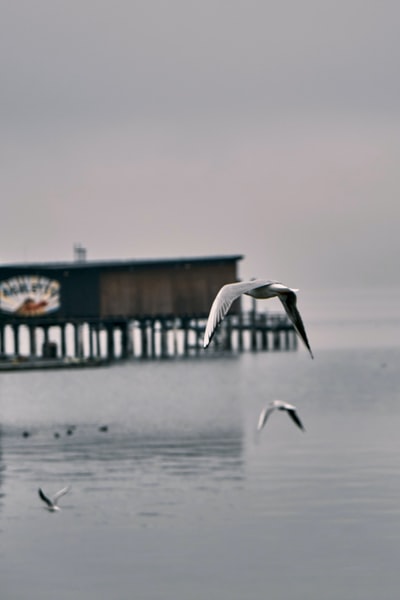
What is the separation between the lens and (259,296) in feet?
68.2

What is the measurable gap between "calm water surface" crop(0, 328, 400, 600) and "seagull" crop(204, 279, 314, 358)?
72.9 ft

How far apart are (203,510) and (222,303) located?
3545 cm

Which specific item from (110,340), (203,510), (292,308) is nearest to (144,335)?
(110,340)

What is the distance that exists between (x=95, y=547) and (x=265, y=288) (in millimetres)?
29288

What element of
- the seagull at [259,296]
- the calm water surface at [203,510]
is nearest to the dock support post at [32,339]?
the calm water surface at [203,510]

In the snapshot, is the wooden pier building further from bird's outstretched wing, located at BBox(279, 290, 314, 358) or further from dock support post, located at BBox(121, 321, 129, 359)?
bird's outstretched wing, located at BBox(279, 290, 314, 358)

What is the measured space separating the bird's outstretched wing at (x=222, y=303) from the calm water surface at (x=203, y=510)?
2230 cm

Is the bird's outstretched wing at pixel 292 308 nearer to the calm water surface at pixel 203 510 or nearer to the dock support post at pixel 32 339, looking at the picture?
the calm water surface at pixel 203 510

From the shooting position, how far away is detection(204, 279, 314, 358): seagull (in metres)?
19.8

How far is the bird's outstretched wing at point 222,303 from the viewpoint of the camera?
19.5 m

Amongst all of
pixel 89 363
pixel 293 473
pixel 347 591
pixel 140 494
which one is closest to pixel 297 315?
pixel 347 591

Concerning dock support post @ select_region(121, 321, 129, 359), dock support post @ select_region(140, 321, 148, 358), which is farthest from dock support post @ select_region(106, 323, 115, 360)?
dock support post @ select_region(140, 321, 148, 358)

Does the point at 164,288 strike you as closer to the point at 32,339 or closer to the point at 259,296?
the point at 32,339

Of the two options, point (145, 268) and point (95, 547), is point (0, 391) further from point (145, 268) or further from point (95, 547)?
point (95, 547)
